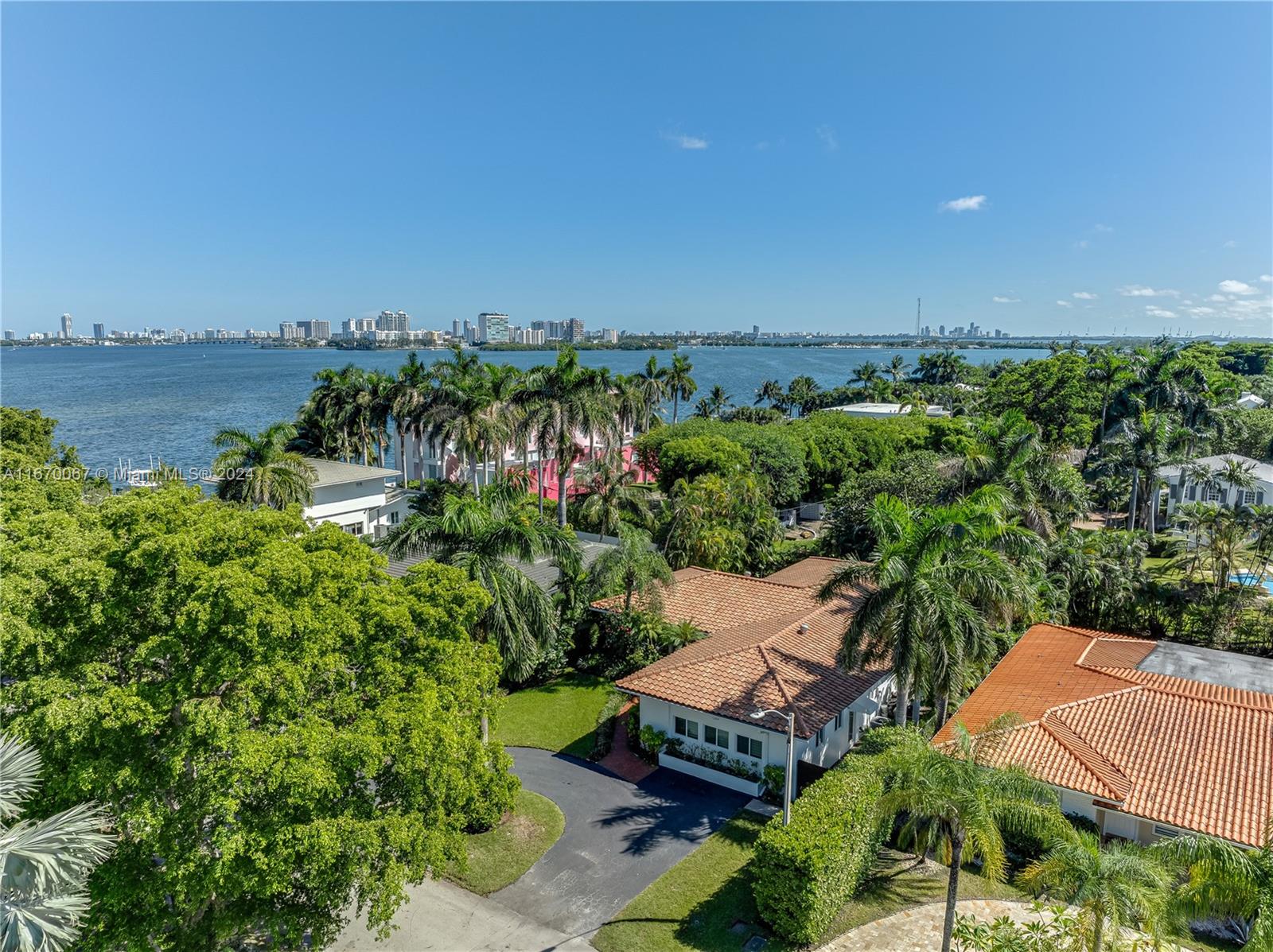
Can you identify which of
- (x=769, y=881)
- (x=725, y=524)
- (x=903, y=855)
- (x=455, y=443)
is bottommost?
(x=903, y=855)

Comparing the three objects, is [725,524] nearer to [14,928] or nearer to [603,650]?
[603,650]

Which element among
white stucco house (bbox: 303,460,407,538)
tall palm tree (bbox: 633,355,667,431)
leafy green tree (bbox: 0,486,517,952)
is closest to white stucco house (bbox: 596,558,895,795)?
leafy green tree (bbox: 0,486,517,952)

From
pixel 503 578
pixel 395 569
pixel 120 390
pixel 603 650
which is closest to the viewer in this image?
pixel 503 578

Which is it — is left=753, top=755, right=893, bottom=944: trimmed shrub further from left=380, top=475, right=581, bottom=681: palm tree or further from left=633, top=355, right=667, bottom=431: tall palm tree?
left=633, top=355, right=667, bottom=431: tall palm tree

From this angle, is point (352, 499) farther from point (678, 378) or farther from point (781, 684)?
point (678, 378)

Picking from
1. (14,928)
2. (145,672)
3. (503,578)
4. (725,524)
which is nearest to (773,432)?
(725,524)

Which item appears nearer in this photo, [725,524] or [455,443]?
[725,524]
